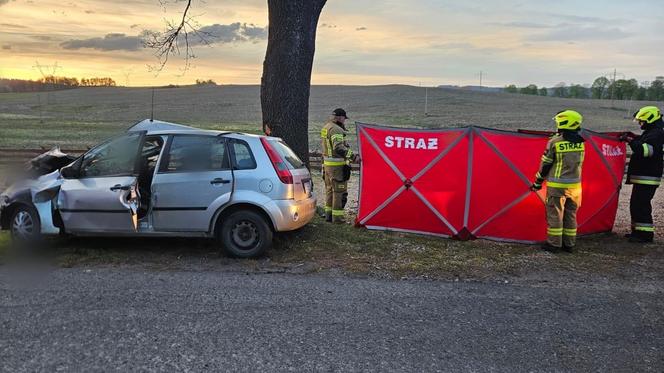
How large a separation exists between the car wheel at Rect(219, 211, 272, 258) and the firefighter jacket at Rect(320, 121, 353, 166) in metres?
2.45

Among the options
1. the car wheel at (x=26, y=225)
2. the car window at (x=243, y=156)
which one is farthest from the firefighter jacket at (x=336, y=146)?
the car wheel at (x=26, y=225)

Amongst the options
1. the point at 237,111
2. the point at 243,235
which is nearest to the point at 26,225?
the point at 243,235

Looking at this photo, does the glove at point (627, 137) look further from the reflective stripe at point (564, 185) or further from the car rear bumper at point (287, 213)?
the car rear bumper at point (287, 213)

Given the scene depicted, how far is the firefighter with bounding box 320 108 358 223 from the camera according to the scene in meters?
8.50

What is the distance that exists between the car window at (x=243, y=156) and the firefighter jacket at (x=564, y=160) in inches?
145

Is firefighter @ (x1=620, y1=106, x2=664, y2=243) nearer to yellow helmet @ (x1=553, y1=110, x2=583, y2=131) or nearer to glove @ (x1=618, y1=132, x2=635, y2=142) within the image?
glove @ (x1=618, y1=132, x2=635, y2=142)

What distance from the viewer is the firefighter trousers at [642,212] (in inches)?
305

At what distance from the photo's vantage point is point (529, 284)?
5715 mm

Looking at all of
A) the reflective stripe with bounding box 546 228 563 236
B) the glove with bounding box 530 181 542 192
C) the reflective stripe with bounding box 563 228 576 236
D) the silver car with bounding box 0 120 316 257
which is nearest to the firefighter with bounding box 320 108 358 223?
the silver car with bounding box 0 120 316 257

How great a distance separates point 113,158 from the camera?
22.1 feet

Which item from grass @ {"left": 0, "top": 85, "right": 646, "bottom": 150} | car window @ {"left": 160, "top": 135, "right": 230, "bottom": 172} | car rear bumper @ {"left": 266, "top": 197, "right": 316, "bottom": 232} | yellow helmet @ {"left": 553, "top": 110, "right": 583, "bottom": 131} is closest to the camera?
car rear bumper @ {"left": 266, "top": 197, "right": 316, "bottom": 232}

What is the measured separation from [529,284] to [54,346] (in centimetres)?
440

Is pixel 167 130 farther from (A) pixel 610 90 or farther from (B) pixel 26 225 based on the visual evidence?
(A) pixel 610 90

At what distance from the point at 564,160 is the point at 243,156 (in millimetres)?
3991
